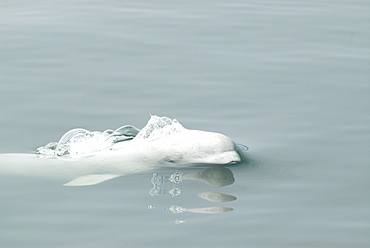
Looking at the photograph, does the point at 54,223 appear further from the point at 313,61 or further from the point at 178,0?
the point at 178,0

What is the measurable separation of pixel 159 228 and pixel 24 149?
10.5 feet

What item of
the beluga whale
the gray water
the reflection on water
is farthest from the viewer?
the beluga whale

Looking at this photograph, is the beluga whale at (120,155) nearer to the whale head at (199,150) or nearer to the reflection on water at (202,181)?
the whale head at (199,150)

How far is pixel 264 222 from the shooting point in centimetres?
739

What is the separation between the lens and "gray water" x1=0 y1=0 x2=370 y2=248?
24.0 feet

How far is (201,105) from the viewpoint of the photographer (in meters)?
11.3

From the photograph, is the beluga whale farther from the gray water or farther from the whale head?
the gray water

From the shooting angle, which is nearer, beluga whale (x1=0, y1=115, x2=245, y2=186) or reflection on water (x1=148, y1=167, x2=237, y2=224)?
reflection on water (x1=148, y1=167, x2=237, y2=224)

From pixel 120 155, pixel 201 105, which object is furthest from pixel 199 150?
pixel 201 105

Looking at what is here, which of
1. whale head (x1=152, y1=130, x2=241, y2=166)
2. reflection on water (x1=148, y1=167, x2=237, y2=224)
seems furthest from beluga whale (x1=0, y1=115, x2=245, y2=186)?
reflection on water (x1=148, y1=167, x2=237, y2=224)

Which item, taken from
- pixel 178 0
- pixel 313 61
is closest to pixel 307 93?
pixel 313 61

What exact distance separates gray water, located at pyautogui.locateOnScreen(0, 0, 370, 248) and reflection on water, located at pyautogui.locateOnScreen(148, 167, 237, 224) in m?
0.10

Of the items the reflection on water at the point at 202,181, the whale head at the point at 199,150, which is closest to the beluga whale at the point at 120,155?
the whale head at the point at 199,150

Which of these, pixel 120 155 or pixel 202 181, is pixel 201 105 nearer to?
pixel 120 155
